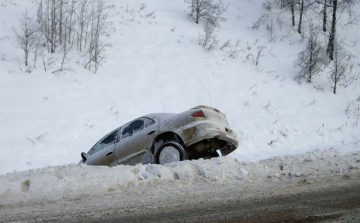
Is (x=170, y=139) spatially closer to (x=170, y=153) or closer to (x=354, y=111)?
(x=170, y=153)

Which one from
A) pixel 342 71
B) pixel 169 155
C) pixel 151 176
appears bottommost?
pixel 169 155

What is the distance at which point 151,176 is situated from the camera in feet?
19.0

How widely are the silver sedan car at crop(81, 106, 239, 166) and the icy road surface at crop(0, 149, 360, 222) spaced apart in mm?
1159

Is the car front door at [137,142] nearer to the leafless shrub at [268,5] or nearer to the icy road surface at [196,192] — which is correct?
the icy road surface at [196,192]

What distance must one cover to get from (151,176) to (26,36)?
12075 mm

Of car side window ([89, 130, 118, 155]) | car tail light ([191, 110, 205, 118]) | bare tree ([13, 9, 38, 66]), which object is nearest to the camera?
car tail light ([191, 110, 205, 118])

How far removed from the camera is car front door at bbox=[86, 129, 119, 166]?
8.07 m

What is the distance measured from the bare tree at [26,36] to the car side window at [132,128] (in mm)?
8846

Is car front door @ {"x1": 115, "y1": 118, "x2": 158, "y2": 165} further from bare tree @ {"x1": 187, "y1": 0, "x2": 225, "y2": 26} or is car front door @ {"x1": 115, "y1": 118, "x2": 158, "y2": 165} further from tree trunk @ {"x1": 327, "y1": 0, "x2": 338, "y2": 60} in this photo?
bare tree @ {"x1": 187, "y1": 0, "x2": 225, "y2": 26}

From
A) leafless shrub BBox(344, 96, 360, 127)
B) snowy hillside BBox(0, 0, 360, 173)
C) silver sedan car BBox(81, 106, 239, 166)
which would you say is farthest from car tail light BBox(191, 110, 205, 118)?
leafless shrub BBox(344, 96, 360, 127)

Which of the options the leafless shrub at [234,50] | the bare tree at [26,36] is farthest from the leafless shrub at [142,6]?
the bare tree at [26,36]

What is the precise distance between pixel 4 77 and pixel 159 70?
622 centimetres

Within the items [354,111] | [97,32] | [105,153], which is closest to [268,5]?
[354,111]

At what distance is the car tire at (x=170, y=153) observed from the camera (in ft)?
23.7
